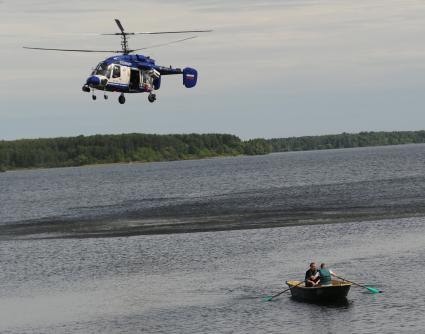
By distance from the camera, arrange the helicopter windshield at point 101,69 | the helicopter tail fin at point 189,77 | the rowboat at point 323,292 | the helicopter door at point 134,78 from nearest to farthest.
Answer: the rowboat at point 323,292 → the helicopter windshield at point 101,69 → the helicopter door at point 134,78 → the helicopter tail fin at point 189,77

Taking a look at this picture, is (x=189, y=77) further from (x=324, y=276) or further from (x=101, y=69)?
(x=324, y=276)

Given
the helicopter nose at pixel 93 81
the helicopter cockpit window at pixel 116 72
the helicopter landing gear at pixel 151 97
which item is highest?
the helicopter cockpit window at pixel 116 72

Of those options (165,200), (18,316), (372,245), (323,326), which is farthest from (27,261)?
(165,200)

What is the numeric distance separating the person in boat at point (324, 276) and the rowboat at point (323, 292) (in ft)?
1.26

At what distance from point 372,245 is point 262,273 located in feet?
41.7

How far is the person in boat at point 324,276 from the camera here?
173 feet

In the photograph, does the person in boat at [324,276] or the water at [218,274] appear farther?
the person in boat at [324,276]

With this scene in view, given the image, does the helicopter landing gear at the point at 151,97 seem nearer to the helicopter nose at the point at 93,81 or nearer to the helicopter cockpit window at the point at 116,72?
the helicopter cockpit window at the point at 116,72

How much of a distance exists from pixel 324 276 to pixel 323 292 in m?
0.95

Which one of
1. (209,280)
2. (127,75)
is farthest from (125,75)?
(209,280)

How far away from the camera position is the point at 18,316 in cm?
5291

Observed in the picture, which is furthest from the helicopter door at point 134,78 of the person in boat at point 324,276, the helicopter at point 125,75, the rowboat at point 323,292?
the person in boat at point 324,276

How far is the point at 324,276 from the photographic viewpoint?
52812 mm

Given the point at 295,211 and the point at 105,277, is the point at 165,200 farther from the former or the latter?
the point at 105,277
